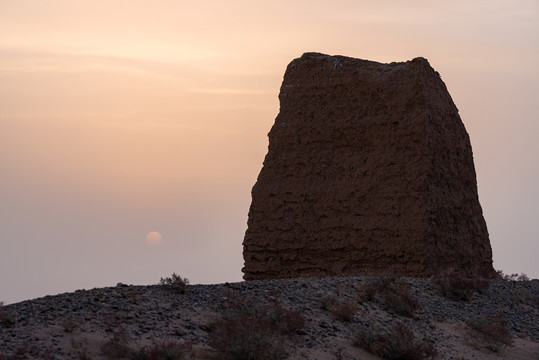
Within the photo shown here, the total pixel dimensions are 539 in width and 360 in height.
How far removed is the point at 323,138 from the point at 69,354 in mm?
10933

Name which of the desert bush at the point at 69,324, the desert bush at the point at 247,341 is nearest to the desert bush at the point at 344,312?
→ the desert bush at the point at 247,341

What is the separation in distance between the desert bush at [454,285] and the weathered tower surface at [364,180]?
1.95 feet

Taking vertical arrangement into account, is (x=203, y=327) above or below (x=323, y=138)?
below

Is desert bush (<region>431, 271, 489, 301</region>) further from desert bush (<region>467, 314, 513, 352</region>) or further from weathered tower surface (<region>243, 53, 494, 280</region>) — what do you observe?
desert bush (<region>467, 314, 513, 352</region>)

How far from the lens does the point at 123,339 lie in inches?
437

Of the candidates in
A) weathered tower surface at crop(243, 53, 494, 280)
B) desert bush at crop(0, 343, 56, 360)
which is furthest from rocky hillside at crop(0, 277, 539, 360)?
weathered tower surface at crop(243, 53, 494, 280)

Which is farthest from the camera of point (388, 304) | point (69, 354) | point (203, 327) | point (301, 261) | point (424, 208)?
point (301, 261)

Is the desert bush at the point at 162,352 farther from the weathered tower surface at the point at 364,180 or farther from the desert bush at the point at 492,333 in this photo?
the weathered tower surface at the point at 364,180

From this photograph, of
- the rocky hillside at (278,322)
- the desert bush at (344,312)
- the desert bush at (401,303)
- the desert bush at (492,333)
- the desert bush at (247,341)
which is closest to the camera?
the rocky hillside at (278,322)

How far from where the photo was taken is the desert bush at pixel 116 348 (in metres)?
10.8

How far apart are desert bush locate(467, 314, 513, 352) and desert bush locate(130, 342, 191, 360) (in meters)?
7.27

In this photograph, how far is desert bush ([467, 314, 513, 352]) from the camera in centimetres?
1560

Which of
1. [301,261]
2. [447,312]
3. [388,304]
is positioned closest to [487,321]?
[447,312]

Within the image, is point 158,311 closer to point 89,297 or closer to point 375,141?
point 89,297
